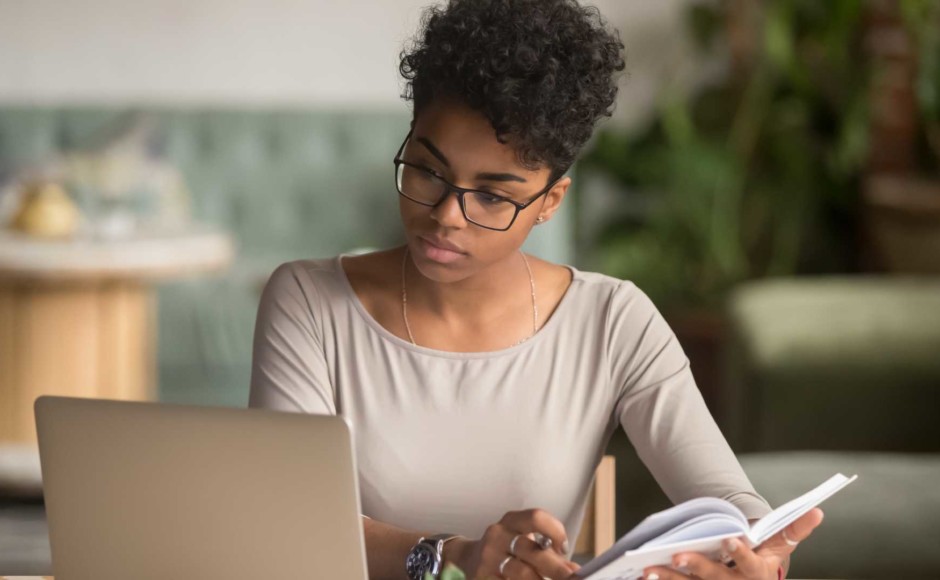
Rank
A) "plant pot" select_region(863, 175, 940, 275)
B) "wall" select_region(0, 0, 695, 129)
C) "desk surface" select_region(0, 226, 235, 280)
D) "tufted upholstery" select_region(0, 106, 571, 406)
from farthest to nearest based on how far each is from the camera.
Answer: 1. "wall" select_region(0, 0, 695, 129)
2. "tufted upholstery" select_region(0, 106, 571, 406)
3. "plant pot" select_region(863, 175, 940, 275)
4. "desk surface" select_region(0, 226, 235, 280)

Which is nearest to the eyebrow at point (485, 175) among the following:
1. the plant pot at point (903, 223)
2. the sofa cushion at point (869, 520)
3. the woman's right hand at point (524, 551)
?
the woman's right hand at point (524, 551)

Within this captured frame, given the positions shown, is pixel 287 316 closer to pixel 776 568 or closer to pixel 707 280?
pixel 776 568

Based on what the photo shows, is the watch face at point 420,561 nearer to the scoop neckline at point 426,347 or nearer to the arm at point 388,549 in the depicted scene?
the arm at point 388,549

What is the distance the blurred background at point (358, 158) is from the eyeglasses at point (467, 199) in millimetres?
2454

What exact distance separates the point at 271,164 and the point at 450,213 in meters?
3.81

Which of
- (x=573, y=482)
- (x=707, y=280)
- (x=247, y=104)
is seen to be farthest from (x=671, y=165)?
(x=573, y=482)

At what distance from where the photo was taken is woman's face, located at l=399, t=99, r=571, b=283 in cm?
139

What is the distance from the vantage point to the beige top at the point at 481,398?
1.52 metres

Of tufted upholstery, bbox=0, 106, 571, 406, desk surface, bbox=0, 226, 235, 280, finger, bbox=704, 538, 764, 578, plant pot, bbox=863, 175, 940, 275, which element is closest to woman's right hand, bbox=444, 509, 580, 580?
finger, bbox=704, 538, 764, 578

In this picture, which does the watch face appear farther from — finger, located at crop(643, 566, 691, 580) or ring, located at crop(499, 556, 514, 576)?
finger, located at crop(643, 566, 691, 580)

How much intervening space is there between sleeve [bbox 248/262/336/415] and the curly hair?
28 centimetres

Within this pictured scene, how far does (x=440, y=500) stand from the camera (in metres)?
1.53

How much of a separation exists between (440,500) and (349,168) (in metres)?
3.68

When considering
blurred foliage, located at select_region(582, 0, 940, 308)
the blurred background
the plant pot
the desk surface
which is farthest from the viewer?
blurred foliage, located at select_region(582, 0, 940, 308)
